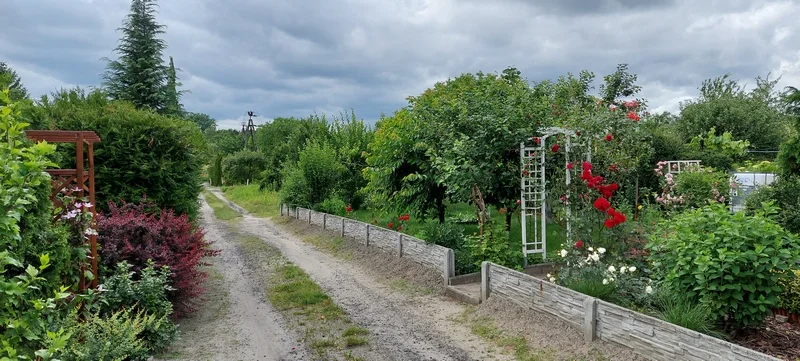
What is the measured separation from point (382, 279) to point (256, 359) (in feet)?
11.5

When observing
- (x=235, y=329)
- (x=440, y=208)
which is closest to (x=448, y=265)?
(x=235, y=329)

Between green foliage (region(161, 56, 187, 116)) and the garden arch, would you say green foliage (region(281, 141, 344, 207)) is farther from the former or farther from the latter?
the garden arch

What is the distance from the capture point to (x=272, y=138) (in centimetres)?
4103

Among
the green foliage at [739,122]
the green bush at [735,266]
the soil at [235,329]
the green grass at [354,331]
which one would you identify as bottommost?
the soil at [235,329]

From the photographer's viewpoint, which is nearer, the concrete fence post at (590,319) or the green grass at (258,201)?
the concrete fence post at (590,319)

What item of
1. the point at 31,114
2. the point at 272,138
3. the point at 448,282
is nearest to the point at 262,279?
the point at 448,282

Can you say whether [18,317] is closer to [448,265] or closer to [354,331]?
[354,331]

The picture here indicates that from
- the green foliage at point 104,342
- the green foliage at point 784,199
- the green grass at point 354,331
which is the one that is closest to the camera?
the green foliage at point 104,342

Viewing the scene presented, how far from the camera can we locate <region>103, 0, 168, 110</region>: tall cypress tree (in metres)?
13.7

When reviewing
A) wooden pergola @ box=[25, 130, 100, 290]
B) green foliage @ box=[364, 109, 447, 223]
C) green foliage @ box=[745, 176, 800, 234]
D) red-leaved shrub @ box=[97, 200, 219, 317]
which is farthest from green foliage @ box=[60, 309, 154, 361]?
green foliage @ box=[745, 176, 800, 234]

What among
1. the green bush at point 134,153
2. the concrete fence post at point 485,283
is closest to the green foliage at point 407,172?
the concrete fence post at point 485,283

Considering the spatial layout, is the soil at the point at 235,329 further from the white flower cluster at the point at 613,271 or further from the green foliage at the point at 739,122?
the green foliage at the point at 739,122

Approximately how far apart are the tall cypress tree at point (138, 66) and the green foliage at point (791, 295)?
14.5 metres

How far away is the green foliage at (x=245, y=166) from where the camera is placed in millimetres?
37688
